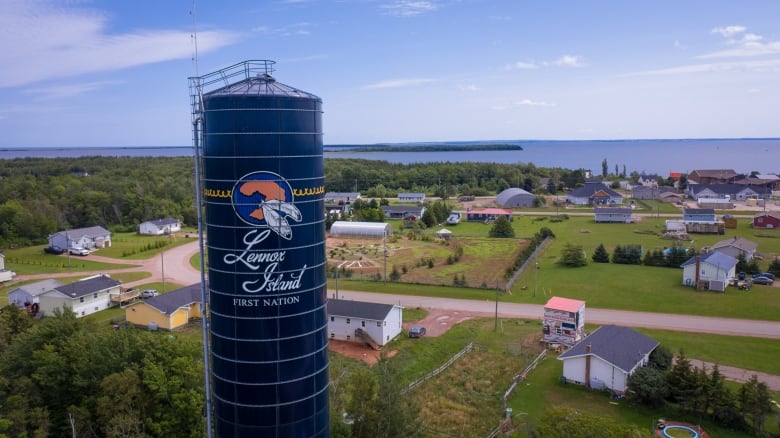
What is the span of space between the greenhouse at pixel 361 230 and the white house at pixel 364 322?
108 feet

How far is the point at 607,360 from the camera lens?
26.2m

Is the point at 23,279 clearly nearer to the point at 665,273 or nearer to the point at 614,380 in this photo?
the point at 614,380

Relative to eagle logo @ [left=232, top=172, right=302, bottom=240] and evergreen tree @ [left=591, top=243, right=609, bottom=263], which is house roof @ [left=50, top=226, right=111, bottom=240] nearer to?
evergreen tree @ [left=591, top=243, right=609, bottom=263]

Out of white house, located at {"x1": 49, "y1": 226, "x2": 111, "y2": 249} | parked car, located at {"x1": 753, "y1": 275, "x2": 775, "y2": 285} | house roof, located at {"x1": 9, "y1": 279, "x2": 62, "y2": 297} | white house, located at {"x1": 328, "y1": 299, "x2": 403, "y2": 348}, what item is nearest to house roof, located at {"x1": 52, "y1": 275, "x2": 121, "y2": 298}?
house roof, located at {"x1": 9, "y1": 279, "x2": 62, "y2": 297}

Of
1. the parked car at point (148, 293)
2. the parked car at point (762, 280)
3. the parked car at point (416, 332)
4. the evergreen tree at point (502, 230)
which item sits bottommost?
the parked car at point (416, 332)

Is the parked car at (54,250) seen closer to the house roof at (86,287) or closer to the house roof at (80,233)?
the house roof at (80,233)

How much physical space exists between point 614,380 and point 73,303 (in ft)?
117

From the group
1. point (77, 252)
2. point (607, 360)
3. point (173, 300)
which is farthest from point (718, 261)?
point (77, 252)

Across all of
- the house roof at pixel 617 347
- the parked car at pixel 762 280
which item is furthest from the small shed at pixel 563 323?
the parked car at pixel 762 280

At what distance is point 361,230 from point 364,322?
36.1 meters

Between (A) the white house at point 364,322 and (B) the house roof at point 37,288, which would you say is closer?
(A) the white house at point 364,322

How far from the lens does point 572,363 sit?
2739cm

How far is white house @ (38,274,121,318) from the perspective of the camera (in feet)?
129

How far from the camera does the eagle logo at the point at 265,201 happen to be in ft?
40.2
